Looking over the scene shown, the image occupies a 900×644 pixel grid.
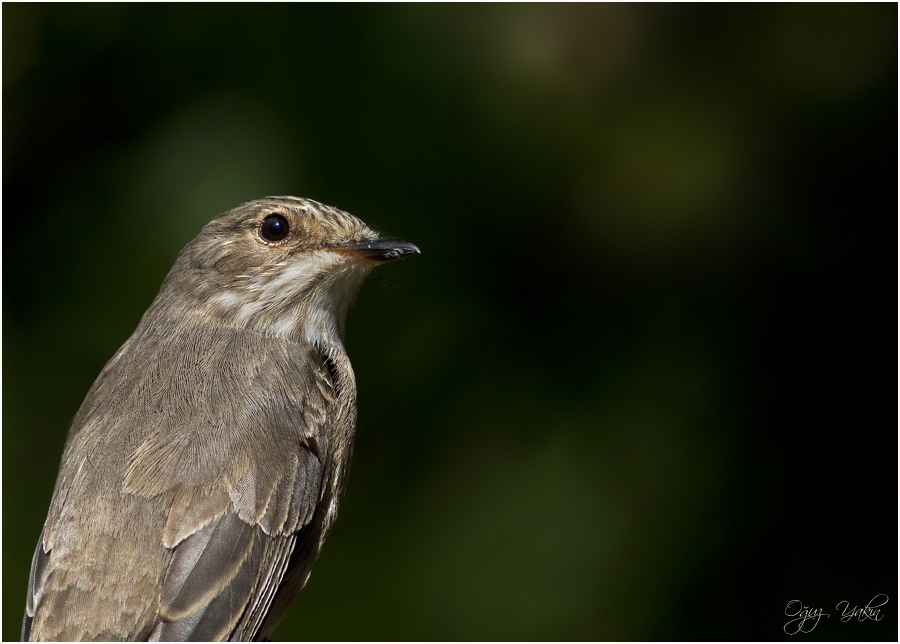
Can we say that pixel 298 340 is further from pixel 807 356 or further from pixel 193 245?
pixel 807 356

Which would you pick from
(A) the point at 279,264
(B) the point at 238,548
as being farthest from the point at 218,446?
(A) the point at 279,264

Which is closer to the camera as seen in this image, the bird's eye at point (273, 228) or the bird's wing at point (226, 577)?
the bird's wing at point (226, 577)

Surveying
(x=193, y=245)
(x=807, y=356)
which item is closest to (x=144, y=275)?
(x=193, y=245)

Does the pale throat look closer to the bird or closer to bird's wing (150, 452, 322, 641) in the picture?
the bird

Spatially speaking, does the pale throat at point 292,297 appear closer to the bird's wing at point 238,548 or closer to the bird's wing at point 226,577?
the bird's wing at point 238,548

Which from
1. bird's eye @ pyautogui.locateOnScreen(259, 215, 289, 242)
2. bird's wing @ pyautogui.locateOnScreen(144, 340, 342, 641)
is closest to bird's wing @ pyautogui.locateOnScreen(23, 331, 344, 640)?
bird's wing @ pyautogui.locateOnScreen(144, 340, 342, 641)

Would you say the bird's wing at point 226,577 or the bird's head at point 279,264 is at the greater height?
the bird's head at point 279,264

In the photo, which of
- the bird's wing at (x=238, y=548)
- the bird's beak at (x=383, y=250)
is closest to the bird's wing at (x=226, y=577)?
the bird's wing at (x=238, y=548)

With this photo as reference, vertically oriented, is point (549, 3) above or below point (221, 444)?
above
